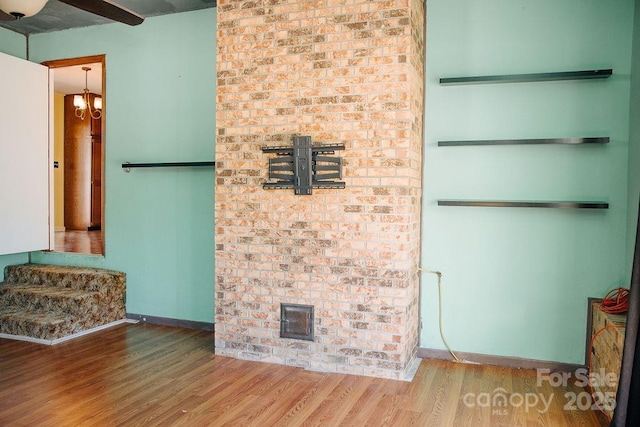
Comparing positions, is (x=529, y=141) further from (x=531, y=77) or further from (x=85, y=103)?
(x=85, y=103)

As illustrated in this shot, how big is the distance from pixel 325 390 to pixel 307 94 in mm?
1989

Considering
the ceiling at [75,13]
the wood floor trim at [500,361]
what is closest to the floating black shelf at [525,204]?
the wood floor trim at [500,361]

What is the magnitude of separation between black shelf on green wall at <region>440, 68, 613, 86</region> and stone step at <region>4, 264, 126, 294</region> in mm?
3430

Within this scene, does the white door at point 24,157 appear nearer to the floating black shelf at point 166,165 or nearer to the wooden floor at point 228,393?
the floating black shelf at point 166,165

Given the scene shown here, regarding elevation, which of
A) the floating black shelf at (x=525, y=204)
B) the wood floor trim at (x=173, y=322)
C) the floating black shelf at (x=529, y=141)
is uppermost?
the floating black shelf at (x=529, y=141)

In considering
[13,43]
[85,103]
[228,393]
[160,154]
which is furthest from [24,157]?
[85,103]

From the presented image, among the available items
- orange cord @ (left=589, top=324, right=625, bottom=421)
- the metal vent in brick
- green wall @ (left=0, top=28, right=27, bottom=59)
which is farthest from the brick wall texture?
green wall @ (left=0, top=28, right=27, bottom=59)

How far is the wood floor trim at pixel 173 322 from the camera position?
14.5 feet

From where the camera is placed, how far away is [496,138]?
3.54 m

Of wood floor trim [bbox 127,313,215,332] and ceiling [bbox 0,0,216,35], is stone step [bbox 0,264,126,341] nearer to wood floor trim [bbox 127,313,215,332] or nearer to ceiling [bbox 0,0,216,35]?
wood floor trim [bbox 127,313,215,332]

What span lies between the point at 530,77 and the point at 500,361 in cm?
203

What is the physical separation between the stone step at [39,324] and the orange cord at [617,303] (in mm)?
4043

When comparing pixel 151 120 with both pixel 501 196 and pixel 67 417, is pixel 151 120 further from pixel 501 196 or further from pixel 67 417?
pixel 501 196

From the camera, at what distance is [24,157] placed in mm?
4824
